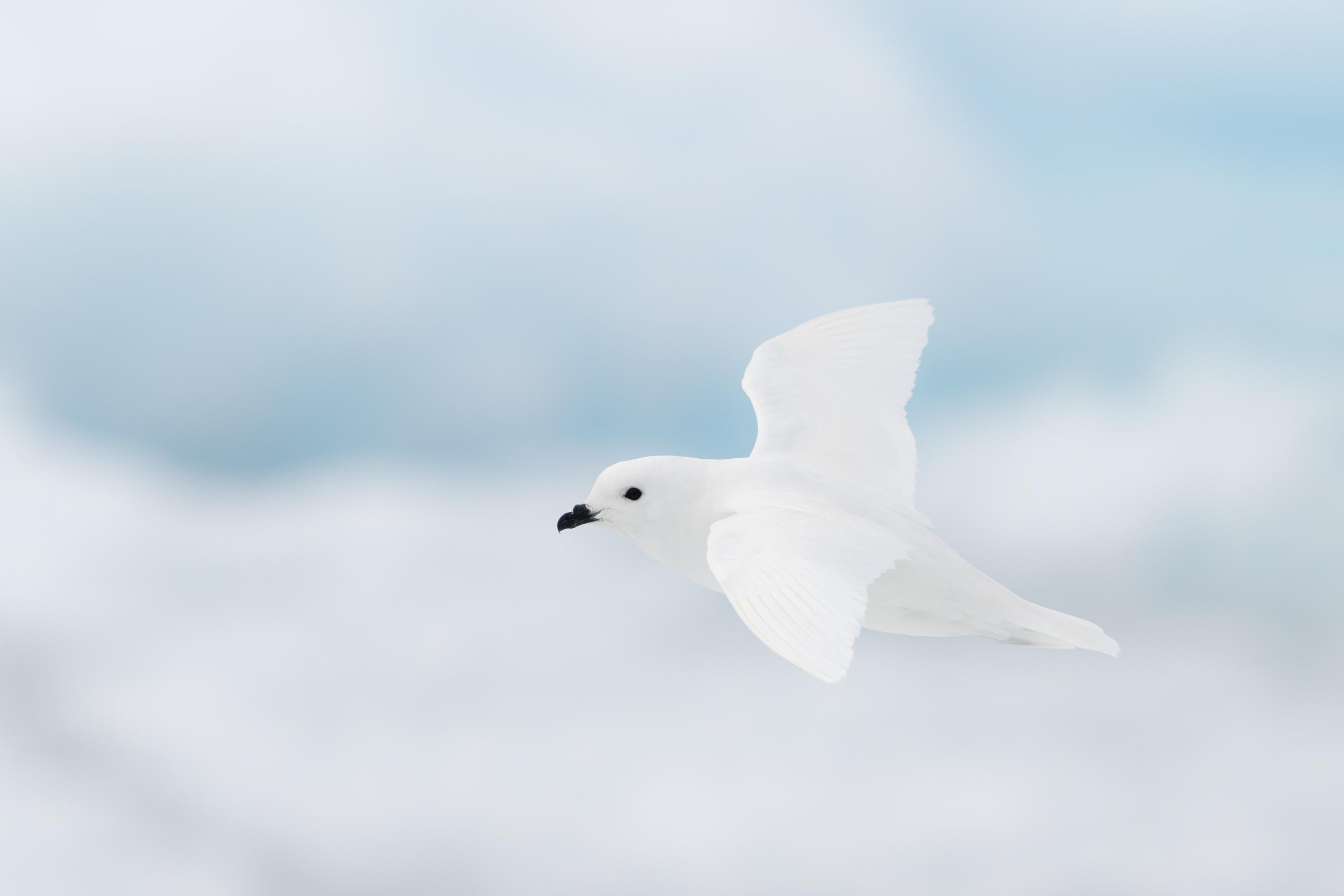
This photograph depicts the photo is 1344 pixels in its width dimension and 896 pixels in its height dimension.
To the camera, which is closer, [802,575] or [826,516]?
[802,575]

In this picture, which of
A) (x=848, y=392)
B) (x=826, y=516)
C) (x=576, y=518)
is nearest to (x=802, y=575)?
(x=826, y=516)

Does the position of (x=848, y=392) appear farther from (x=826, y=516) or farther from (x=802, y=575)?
(x=802, y=575)

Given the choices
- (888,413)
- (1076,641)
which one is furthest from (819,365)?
(1076,641)

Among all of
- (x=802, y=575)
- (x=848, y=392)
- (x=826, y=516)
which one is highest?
(x=848, y=392)

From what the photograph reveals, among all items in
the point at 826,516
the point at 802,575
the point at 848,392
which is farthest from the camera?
the point at 848,392

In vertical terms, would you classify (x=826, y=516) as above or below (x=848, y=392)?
below

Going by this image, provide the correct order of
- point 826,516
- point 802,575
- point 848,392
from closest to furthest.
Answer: point 802,575
point 826,516
point 848,392

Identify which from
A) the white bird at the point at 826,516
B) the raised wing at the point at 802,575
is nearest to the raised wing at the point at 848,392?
the white bird at the point at 826,516
